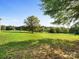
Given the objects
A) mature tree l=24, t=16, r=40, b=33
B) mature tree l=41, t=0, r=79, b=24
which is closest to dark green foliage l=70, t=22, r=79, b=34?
mature tree l=41, t=0, r=79, b=24

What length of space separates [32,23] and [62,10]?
2192 cm

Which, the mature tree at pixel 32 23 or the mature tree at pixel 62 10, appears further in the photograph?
the mature tree at pixel 32 23

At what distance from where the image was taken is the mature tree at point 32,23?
40.2 metres

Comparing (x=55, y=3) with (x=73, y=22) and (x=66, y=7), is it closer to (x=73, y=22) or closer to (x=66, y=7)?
(x=66, y=7)

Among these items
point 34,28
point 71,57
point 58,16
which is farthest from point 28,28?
point 71,57

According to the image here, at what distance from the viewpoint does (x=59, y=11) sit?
1923 centimetres

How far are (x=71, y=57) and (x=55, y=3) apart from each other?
7.27 m

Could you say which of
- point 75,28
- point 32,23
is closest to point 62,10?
point 75,28

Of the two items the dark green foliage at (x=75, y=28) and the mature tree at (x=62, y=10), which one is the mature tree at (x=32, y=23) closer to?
the mature tree at (x=62, y=10)

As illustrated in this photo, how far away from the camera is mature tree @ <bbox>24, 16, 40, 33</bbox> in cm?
4022

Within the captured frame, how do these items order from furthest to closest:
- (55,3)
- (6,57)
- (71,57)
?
(55,3) → (71,57) → (6,57)

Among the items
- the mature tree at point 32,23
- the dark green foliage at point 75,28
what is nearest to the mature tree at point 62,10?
the dark green foliage at point 75,28

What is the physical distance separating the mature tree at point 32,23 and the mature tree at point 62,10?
65.7ft

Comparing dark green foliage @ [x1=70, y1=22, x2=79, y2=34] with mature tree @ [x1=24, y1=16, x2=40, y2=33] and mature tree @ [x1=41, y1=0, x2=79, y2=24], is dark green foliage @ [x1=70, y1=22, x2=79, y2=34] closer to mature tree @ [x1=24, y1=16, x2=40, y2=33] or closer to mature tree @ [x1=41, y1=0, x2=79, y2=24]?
mature tree @ [x1=41, y1=0, x2=79, y2=24]
